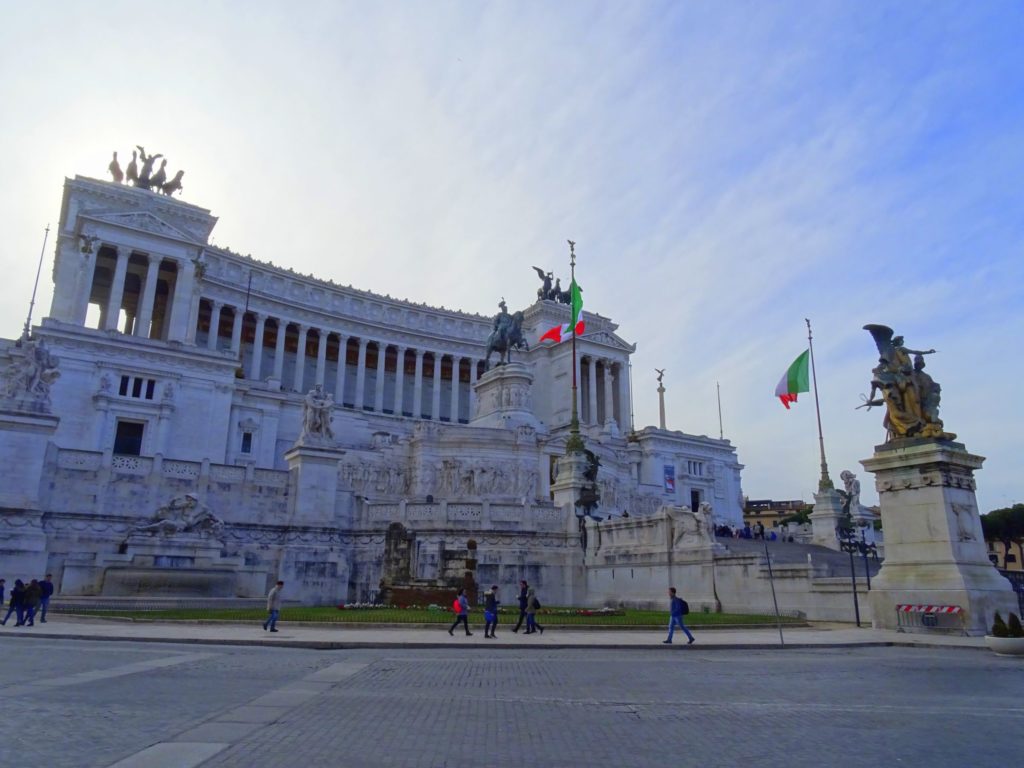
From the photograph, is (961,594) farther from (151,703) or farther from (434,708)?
(151,703)

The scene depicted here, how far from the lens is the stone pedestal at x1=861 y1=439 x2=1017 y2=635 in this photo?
760 inches

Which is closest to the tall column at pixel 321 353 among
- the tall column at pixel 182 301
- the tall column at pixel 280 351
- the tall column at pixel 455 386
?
the tall column at pixel 280 351

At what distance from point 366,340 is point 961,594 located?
269ft

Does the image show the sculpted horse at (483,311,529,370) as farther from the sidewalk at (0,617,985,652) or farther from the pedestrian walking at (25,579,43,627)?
the pedestrian walking at (25,579,43,627)

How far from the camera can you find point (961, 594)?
1895 centimetres

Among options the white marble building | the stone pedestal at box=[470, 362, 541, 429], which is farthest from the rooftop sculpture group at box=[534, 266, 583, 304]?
the stone pedestal at box=[470, 362, 541, 429]

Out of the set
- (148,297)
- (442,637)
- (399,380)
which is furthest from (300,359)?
(442,637)

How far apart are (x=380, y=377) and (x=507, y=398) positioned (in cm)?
A: 3218

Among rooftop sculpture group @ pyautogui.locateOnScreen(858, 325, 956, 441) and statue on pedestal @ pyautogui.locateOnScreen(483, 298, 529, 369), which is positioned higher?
statue on pedestal @ pyautogui.locateOnScreen(483, 298, 529, 369)

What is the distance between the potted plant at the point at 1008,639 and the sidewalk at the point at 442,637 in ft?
4.50

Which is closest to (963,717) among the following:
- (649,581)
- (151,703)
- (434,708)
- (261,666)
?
(434,708)

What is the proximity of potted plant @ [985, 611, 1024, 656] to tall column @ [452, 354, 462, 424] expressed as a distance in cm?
8103

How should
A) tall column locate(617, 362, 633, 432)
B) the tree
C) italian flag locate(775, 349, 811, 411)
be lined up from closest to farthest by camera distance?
italian flag locate(775, 349, 811, 411) → the tree → tall column locate(617, 362, 633, 432)

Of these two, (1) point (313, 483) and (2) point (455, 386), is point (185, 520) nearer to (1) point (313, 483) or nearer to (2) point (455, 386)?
(1) point (313, 483)
